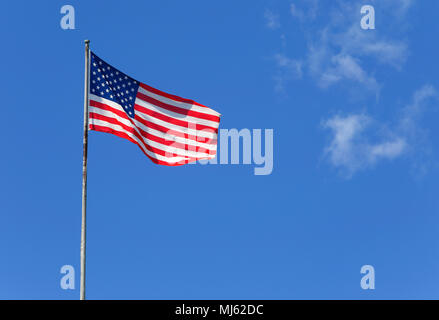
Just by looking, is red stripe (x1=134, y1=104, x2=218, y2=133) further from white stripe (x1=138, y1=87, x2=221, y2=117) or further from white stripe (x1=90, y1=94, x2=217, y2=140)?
white stripe (x1=138, y1=87, x2=221, y2=117)

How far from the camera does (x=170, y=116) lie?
92.9ft

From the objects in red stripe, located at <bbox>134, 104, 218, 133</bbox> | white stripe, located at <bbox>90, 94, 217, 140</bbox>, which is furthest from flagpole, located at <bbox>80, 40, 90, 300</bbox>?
red stripe, located at <bbox>134, 104, 218, 133</bbox>

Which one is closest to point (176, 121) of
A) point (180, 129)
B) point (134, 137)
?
point (180, 129)

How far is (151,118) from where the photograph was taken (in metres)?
28.1

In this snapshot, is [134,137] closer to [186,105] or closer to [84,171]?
[186,105]

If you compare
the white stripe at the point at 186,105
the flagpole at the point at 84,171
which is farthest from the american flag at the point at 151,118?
the flagpole at the point at 84,171

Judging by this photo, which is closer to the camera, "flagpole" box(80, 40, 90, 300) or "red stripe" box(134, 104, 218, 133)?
"flagpole" box(80, 40, 90, 300)

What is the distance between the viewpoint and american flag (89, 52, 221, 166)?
26922 millimetres

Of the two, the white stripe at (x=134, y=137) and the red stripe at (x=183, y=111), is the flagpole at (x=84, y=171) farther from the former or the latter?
the red stripe at (x=183, y=111)

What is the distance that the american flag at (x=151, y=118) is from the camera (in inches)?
1060
